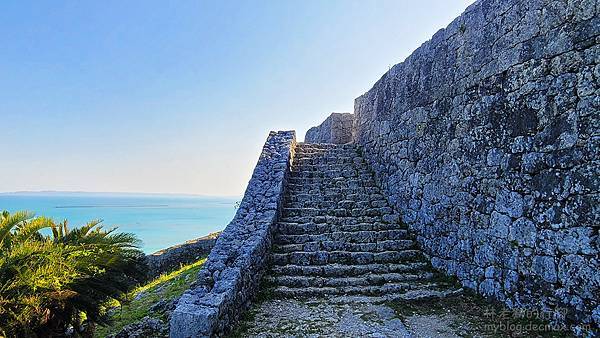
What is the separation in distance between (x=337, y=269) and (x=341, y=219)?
1.37 meters

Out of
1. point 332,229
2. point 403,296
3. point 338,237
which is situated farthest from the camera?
point 332,229

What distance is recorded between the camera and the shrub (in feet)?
11.2

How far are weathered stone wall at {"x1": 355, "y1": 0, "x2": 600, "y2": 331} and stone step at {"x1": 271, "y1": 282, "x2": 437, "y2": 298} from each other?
2.43ft

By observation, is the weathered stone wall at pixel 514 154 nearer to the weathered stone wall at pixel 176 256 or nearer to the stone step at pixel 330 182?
the stone step at pixel 330 182

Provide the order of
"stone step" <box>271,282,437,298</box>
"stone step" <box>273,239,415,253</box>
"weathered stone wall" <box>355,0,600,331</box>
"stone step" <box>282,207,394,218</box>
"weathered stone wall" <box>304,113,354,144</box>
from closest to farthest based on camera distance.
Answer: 1. "weathered stone wall" <box>355,0,600,331</box>
2. "stone step" <box>271,282,437,298</box>
3. "stone step" <box>273,239,415,253</box>
4. "stone step" <box>282,207,394,218</box>
5. "weathered stone wall" <box>304,113,354,144</box>

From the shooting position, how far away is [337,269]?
5.65m

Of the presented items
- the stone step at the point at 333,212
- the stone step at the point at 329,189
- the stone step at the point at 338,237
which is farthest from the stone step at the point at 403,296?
the stone step at the point at 329,189

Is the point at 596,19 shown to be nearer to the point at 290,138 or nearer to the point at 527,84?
the point at 527,84

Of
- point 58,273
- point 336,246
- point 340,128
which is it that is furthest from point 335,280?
point 340,128

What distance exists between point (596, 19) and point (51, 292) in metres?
5.67

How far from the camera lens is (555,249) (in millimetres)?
3854

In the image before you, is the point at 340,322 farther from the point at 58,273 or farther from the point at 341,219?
the point at 58,273

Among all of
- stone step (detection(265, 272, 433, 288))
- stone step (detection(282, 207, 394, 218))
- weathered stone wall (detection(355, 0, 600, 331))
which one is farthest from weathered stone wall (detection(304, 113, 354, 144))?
stone step (detection(265, 272, 433, 288))

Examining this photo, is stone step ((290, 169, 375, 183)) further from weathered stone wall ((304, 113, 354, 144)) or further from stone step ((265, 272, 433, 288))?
weathered stone wall ((304, 113, 354, 144))
